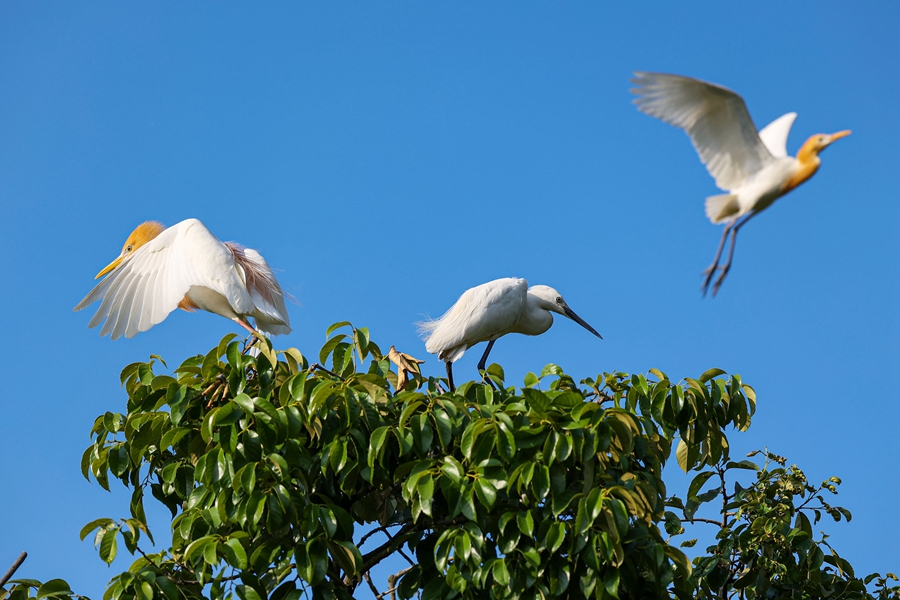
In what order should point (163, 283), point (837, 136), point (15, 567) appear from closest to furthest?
point (837, 136)
point (15, 567)
point (163, 283)

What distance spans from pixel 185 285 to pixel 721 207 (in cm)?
482

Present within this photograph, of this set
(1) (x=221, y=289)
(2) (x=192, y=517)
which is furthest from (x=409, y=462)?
(1) (x=221, y=289)

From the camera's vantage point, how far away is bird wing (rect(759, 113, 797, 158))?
2.49m

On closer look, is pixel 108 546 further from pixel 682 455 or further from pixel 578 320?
pixel 578 320

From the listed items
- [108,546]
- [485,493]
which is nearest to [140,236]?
[108,546]

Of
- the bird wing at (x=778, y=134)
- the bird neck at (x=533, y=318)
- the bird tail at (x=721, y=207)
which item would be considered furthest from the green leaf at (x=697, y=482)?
the bird neck at (x=533, y=318)

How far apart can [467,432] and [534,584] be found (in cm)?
69

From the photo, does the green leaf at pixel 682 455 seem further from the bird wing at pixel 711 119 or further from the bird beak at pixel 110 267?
the bird beak at pixel 110 267

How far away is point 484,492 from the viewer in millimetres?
3934

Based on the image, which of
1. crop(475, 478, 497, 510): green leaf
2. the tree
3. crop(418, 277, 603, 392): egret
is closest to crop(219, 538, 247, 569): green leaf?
the tree

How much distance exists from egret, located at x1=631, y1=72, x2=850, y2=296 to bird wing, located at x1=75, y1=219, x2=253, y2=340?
4500 mm

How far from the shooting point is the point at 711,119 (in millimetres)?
2381

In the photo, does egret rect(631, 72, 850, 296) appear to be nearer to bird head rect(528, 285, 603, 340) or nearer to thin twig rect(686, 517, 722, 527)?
thin twig rect(686, 517, 722, 527)

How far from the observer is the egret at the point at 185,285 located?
6.37 metres
